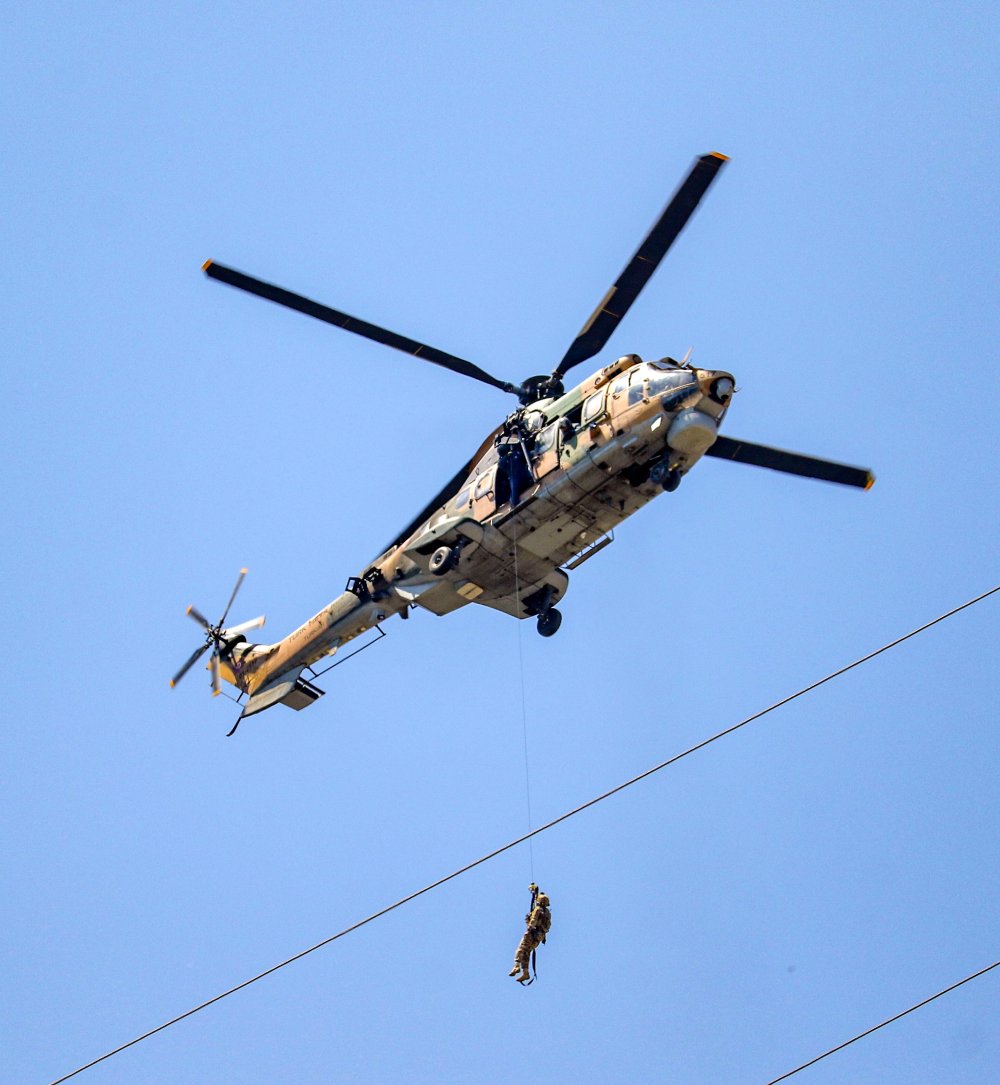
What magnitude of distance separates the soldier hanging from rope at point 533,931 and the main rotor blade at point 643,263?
914 centimetres

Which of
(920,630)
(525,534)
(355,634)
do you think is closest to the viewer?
(920,630)

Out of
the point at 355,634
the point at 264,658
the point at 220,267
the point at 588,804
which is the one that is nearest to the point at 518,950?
the point at 588,804

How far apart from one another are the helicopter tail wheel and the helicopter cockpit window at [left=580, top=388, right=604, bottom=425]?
3.37 meters

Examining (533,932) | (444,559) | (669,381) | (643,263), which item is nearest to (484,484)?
(444,559)

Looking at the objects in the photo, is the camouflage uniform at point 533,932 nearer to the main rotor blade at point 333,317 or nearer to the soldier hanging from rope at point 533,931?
the soldier hanging from rope at point 533,931

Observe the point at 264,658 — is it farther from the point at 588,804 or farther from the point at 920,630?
the point at 920,630

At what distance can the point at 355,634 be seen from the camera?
1176 inches

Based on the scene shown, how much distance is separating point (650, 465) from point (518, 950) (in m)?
7.86

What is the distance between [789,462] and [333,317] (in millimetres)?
8306

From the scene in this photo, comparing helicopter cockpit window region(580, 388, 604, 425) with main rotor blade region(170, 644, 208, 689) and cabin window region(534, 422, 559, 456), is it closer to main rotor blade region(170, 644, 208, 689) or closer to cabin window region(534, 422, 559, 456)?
cabin window region(534, 422, 559, 456)

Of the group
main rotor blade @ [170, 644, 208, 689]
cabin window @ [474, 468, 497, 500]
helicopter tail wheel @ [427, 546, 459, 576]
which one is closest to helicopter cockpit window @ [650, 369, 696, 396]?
cabin window @ [474, 468, 497, 500]

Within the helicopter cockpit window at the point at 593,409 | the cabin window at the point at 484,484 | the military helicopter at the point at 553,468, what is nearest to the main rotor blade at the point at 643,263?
the military helicopter at the point at 553,468

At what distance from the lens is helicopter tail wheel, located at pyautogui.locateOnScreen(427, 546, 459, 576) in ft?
88.3

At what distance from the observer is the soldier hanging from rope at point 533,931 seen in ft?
80.2
